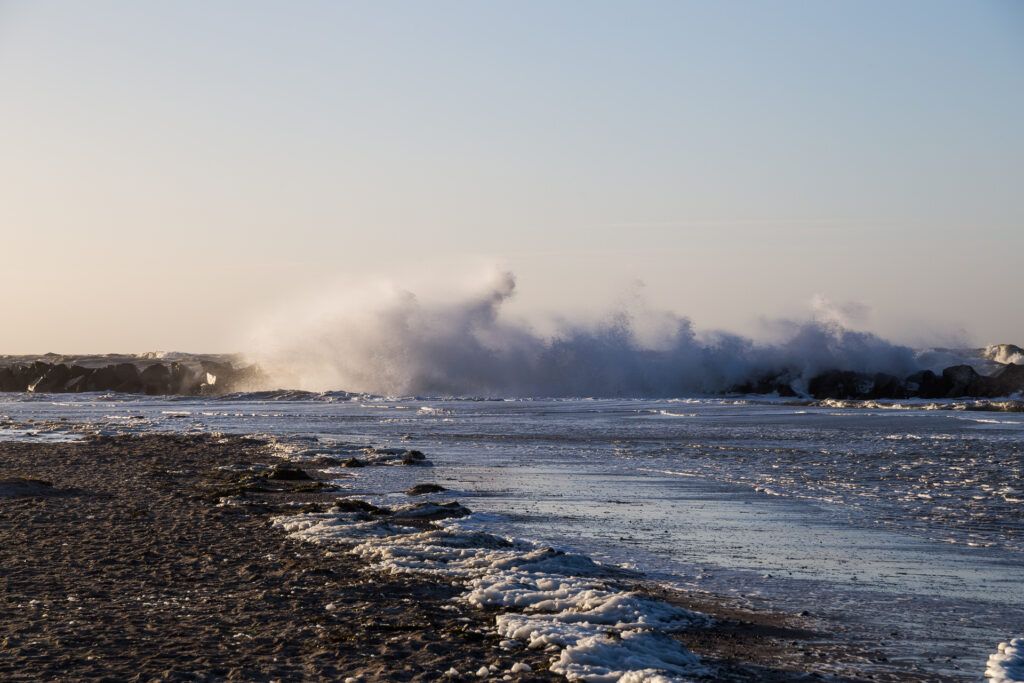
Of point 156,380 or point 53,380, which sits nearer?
point 156,380

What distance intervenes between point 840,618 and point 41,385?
6852 cm

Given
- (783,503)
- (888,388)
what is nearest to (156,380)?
(888,388)

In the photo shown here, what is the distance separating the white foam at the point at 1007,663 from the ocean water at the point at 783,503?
0.08 meters

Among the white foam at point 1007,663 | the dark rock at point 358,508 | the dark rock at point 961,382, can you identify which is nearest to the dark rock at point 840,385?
the dark rock at point 961,382

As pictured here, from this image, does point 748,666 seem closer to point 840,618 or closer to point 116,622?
point 840,618

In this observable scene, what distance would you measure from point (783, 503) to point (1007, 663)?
21.2 feet

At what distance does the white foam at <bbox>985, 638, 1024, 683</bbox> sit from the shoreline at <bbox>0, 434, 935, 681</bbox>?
46 cm

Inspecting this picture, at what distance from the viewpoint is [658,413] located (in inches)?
1348

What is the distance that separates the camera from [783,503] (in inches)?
464

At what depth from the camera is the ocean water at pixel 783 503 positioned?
6.80 meters

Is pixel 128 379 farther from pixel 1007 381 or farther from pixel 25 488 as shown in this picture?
pixel 25 488

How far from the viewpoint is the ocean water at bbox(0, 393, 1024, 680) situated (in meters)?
6.80

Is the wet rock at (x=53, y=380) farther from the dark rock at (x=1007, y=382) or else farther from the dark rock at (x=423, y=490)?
the dark rock at (x=423, y=490)

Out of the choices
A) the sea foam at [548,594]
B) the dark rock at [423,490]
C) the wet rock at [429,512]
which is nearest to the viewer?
the sea foam at [548,594]
